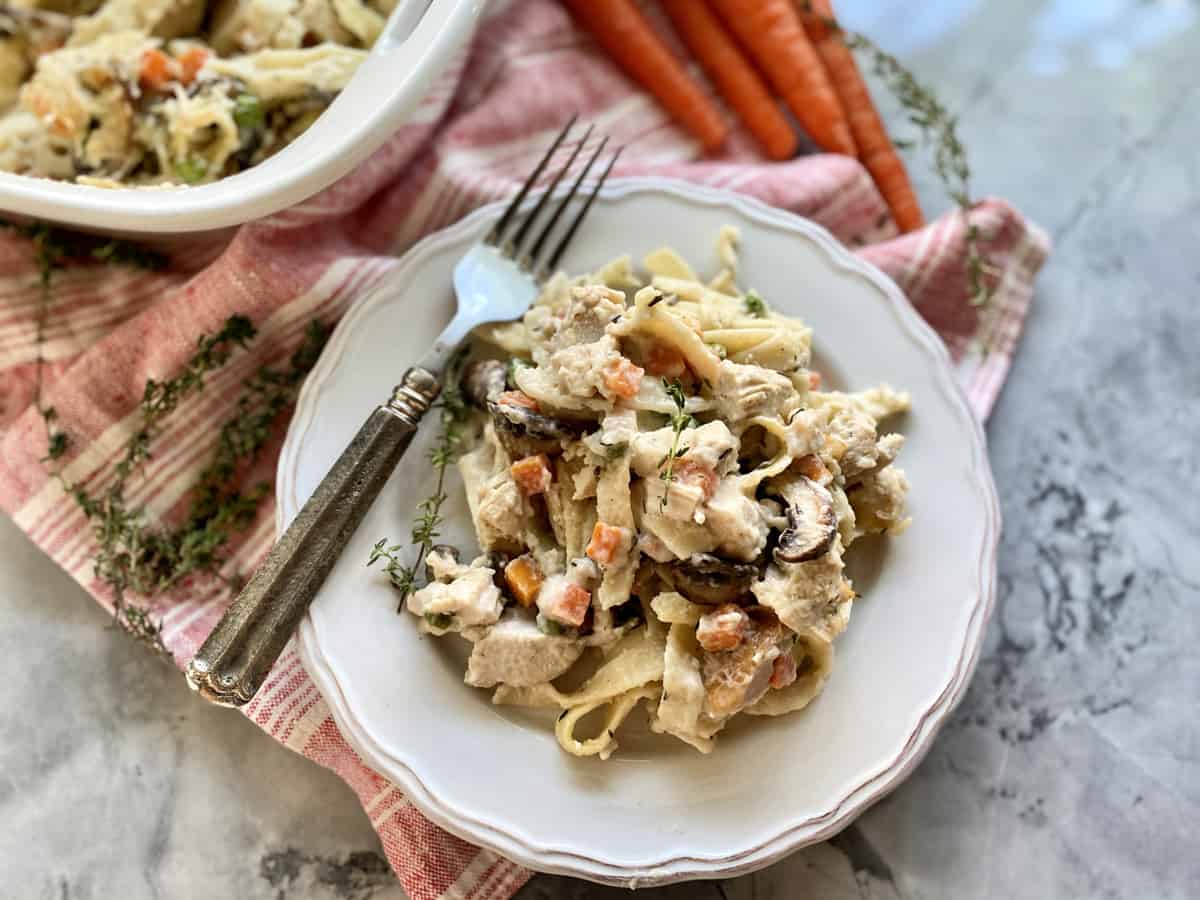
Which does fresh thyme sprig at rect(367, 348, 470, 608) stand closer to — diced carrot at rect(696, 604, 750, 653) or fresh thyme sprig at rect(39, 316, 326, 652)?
fresh thyme sprig at rect(39, 316, 326, 652)

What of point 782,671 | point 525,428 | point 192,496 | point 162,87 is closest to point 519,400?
point 525,428

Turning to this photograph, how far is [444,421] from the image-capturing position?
2572mm

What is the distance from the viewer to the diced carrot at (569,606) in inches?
90.9

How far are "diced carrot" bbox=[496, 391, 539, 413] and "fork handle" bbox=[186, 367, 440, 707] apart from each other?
0.87 ft

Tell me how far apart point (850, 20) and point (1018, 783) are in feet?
8.15

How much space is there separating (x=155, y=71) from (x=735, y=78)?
5.57 ft

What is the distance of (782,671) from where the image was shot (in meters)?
2.30

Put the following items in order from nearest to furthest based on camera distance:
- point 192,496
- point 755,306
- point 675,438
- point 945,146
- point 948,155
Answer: point 675,438, point 755,306, point 192,496, point 945,146, point 948,155

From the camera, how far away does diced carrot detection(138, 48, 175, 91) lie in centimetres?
283

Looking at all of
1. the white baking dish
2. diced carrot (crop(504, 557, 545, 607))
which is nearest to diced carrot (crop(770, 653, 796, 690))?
diced carrot (crop(504, 557, 545, 607))

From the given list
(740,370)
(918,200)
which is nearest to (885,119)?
(918,200)

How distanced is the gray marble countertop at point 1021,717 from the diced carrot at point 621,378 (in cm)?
120

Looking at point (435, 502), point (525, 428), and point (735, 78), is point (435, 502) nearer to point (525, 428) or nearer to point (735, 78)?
point (525, 428)

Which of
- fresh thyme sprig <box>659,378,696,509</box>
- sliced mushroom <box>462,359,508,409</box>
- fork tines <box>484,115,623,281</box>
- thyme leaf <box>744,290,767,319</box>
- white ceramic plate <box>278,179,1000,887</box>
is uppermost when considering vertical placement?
fork tines <box>484,115,623,281</box>
